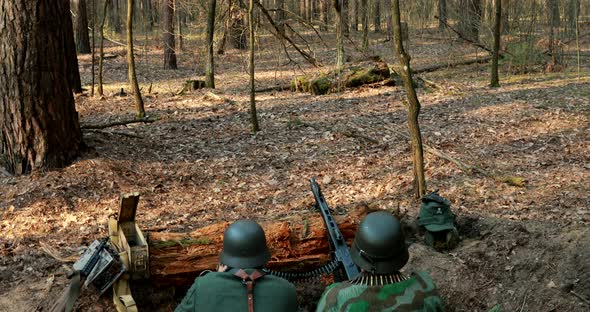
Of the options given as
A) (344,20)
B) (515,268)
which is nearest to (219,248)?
(515,268)

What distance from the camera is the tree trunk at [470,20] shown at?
1966cm

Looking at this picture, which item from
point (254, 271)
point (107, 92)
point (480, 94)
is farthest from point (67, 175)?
point (480, 94)

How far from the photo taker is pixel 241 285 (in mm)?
3561

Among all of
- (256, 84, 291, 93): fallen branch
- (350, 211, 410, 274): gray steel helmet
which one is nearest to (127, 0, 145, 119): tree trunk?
(256, 84, 291, 93): fallen branch

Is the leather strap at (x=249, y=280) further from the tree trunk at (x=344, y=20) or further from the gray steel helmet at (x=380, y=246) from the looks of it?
the tree trunk at (x=344, y=20)

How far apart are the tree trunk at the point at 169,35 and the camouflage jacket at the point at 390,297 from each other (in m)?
16.6

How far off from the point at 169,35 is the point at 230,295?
61.4 ft

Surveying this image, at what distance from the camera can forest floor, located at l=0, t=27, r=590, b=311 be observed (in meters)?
5.64

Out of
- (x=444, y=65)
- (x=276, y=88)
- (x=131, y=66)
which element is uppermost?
(x=131, y=66)

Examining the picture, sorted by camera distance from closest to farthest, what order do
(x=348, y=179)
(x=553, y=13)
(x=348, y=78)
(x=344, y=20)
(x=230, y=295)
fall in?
(x=230, y=295)
(x=348, y=179)
(x=348, y=78)
(x=553, y=13)
(x=344, y=20)

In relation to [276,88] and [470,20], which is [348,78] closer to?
[276,88]

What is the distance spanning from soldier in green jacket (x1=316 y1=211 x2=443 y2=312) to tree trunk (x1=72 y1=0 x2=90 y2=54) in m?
18.5

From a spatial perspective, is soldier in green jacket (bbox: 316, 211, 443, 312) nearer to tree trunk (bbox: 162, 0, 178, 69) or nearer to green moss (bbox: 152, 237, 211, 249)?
green moss (bbox: 152, 237, 211, 249)

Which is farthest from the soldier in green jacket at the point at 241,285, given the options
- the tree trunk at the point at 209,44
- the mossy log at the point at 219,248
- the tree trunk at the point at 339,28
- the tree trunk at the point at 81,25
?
the tree trunk at the point at 81,25
